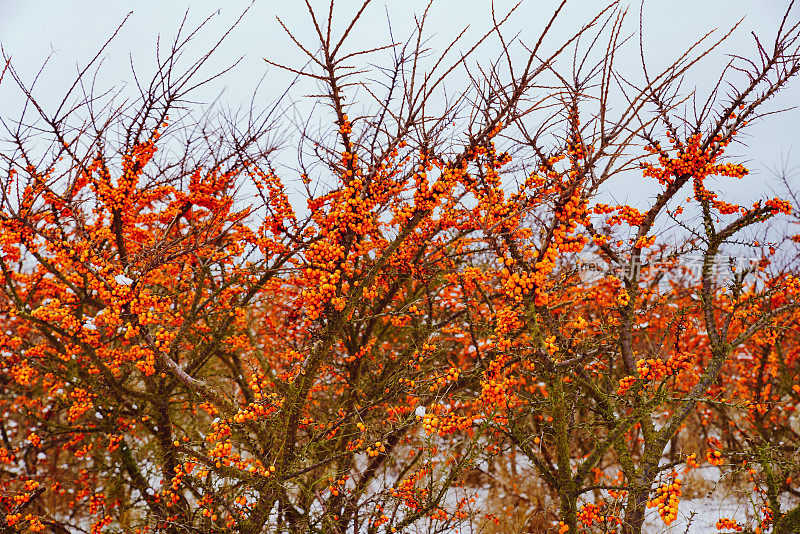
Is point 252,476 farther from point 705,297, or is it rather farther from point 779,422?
point 779,422

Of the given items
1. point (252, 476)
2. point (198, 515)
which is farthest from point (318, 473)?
point (252, 476)

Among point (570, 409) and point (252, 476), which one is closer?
point (252, 476)

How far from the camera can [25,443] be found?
9891 millimetres

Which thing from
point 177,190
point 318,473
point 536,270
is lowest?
point 318,473

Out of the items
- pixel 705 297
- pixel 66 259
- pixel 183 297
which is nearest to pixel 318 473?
pixel 183 297

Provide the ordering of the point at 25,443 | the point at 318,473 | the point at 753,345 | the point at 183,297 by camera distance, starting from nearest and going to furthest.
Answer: the point at 318,473
the point at 183,297
the point at 25,443
the point at 753,345

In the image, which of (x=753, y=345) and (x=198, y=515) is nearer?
(x=198, y=515)

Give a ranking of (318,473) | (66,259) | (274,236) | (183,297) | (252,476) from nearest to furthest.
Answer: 1. (252,476)
2. (66,259)
3. (274,236)
4. (318,473)
5. (183,297)

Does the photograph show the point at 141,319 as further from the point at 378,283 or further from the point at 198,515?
the point at 378,283

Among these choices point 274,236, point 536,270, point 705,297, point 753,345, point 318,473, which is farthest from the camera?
point 753,345

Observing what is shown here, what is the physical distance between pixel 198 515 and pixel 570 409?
560cm

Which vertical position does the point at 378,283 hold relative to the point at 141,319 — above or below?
above

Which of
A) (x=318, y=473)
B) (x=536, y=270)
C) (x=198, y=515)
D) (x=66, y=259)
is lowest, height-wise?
(x=198, y=515)

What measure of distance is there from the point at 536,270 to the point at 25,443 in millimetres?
10931
